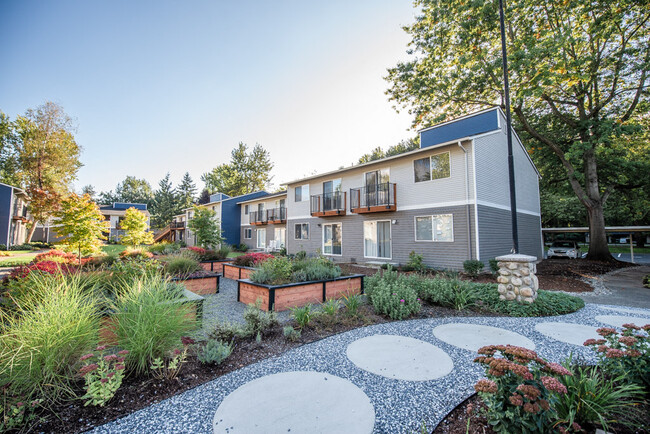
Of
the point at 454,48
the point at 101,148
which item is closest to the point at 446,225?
the point at 454,48

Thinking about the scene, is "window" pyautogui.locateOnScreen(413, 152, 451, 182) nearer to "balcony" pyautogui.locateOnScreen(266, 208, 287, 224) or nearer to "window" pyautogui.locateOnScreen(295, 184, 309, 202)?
"window" pyautogui.locateOnScreen(295, 184, 309, 202)

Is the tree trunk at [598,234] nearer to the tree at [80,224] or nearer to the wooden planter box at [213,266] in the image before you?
the wooden planter box at [213,266]

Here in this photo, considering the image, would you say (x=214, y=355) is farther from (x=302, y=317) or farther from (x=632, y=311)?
(x=632, y=311)

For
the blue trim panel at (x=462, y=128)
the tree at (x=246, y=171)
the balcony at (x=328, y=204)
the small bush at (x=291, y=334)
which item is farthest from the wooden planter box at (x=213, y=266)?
the tree at (x=246, y=171)

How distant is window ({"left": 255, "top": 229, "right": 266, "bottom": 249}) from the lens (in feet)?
71.4

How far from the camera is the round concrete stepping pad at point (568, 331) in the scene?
146 inches

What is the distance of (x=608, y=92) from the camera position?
Answer: 44.5 ft

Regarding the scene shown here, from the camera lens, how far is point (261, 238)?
22078mm

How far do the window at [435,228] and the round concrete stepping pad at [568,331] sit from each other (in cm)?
628

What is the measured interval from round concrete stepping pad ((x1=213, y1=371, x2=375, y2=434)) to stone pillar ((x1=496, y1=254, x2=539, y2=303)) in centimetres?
450

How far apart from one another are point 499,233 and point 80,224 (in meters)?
16.4

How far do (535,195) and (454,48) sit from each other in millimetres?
9329

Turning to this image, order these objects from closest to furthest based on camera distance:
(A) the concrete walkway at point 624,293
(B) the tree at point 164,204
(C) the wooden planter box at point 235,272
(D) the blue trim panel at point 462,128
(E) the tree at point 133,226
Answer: (A) the concrete walkway at point 624,293, (C) the wooden planter box at point 235,272, (D) the blue trim panel at point 462,128, (E) the tree at point 133,226, (B) the tree at point 164,204

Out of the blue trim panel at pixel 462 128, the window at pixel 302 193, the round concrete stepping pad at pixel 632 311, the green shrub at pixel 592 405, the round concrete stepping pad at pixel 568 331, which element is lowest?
the round concrete stepping pad at pixel 632 311
